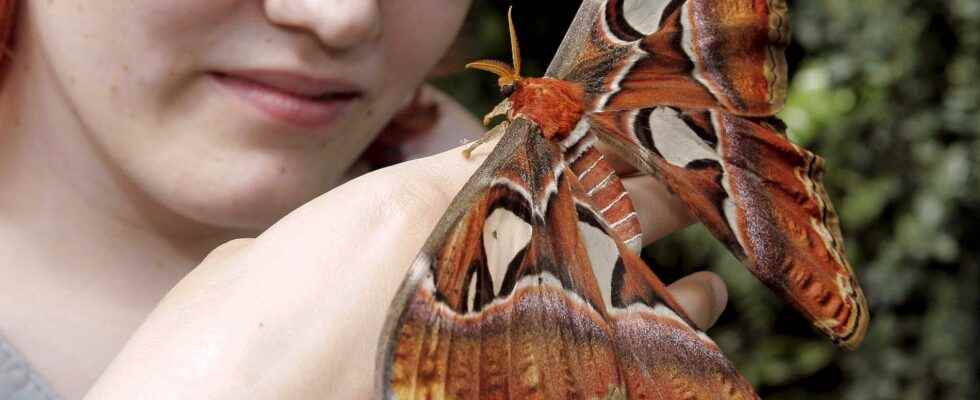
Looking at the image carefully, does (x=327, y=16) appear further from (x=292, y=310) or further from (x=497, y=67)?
(x=292, y=310)

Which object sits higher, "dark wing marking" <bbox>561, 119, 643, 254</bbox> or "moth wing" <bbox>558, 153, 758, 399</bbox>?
"dark wing marking" <bbox>561, 119, 643, 254</bbox>

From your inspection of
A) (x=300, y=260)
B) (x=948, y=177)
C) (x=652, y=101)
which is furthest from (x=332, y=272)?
(x=948, y=177)

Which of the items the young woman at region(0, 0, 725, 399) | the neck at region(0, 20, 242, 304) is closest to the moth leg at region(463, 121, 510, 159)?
the young woman at region(0, 0, 725, 399)

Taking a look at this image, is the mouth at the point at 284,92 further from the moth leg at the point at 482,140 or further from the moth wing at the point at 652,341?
the moth wing at the point at 652,341

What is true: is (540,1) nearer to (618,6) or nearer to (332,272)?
(618,6)

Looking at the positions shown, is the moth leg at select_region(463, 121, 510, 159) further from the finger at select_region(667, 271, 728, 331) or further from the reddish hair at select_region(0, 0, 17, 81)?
the reddish hair at select_region(0, 0, 17, 81)

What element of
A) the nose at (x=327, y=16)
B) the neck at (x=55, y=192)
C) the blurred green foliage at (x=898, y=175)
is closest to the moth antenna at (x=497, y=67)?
the nose at (x=327, y=16)

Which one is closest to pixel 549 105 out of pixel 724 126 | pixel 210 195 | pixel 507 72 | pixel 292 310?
pixel 507 72
